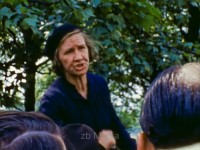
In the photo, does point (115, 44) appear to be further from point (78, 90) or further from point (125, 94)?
point (125, 94)

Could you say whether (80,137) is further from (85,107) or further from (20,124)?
(85,107)

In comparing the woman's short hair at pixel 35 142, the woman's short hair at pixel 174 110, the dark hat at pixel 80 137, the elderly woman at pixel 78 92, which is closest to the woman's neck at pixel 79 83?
the elderly woman at pixel 78 92

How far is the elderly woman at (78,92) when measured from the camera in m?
3.60

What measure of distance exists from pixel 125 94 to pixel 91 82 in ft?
21.8

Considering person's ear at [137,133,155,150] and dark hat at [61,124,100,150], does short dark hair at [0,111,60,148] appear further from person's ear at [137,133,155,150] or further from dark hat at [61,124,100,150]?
person's ear at [137,133,155,150]

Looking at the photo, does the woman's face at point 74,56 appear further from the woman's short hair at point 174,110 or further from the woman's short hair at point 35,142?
the woman's short hair at point 35,142

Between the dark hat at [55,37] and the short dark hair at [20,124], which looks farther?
the dark hat at [55,37]

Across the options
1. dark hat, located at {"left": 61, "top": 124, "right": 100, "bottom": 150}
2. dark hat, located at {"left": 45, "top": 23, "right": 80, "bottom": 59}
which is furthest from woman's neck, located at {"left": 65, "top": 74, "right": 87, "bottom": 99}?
dark hat, located at {"left": 61, "top": 124, "right": 100, "bottom": 150}

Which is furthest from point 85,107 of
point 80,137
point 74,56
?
point 80,137

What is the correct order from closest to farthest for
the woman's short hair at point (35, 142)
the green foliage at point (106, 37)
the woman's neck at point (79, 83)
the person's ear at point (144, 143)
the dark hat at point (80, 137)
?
the woman's short hair at point (35, 142)
the person's ear at point (144, 143)
the dark hat at point (80, 137)
the woman's neck at point (79, 83)
the green foliage at point (106, 37)

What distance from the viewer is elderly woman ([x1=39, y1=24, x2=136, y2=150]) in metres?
3.60

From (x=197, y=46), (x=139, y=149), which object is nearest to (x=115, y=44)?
(x=197, y=46)

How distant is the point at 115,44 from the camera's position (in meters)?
5.93

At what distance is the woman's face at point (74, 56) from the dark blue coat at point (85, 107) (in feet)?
0.28
